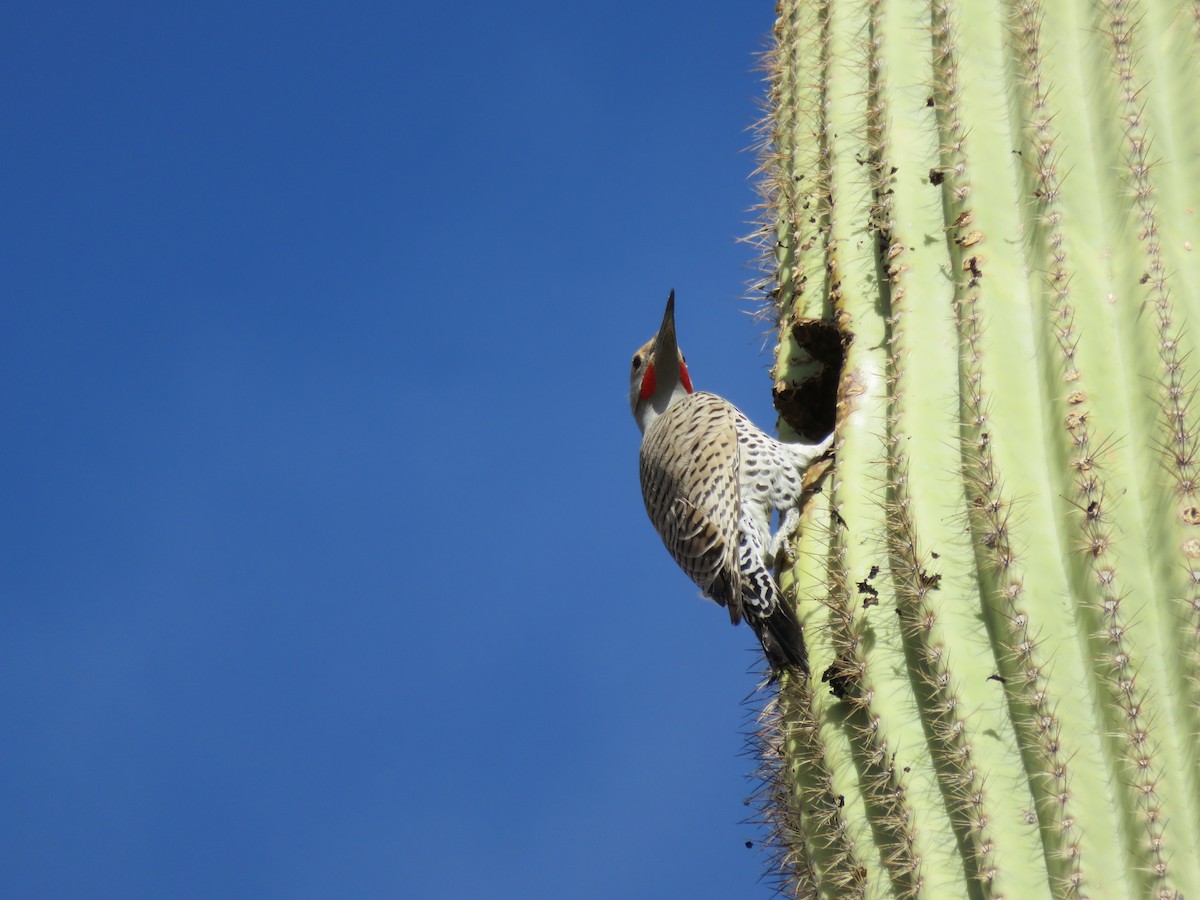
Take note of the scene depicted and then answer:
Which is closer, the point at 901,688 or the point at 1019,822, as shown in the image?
the point at 1019,822

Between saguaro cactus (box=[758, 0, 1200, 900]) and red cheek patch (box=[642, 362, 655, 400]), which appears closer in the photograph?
saguaro cactus (box=[758, 0, 1200, 900])

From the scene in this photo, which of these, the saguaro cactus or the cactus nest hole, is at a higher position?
the cactus nest hole

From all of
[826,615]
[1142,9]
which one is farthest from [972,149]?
[826,615]

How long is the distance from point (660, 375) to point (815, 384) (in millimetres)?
1306

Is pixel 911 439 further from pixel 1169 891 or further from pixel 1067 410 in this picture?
pixel 1169 891

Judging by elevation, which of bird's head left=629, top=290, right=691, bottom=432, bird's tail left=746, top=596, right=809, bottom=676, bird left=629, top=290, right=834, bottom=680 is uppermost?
bird's head left=629, top=290, right=691, bottom=432

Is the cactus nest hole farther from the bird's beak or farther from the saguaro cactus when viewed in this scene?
the bird's beak

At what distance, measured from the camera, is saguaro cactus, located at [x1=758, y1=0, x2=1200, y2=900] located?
1923mm

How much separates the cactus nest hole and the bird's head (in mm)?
937

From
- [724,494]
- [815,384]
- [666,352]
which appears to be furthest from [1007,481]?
[666,352]

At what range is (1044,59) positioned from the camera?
8.21 feet

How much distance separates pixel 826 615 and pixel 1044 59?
115cm

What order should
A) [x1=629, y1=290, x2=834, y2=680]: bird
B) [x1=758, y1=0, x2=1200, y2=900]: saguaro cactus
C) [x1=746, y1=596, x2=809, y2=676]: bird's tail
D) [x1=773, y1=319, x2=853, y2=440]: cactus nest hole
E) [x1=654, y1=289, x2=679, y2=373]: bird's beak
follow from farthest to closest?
1. [x1=654, y1=289, x2=679, y2=373]: bird's beak
2. [x1=629, y1=290, x2=834, y2=680]: bird
3. [x1=773, y1=319, x2=853, y2=440]: cactus nest hole
4. [x1=746, y1=596, x2=809, y2=676]: bird's tail
5. [x1=758, y1=0, x2=1200, y2=900]: saguaro cactus

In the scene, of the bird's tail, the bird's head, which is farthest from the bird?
the bird's head
